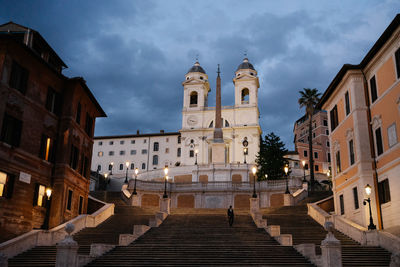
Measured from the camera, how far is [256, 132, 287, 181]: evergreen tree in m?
62.2

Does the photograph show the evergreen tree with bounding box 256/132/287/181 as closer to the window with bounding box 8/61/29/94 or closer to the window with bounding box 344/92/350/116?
the window with bounding box 344/92/350/116

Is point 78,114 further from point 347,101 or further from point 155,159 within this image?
point 155,159

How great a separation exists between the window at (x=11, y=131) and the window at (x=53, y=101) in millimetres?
4246

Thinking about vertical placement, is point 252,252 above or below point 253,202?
below

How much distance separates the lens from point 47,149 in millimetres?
30734

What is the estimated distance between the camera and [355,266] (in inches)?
809

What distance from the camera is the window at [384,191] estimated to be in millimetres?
27075

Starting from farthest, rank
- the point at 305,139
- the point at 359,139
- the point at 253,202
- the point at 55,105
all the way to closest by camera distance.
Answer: the point at 305,139
the point at 253,202
the point at 55,105
the point at 359,139

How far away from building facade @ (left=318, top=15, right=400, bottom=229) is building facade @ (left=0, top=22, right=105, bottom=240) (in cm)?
1999

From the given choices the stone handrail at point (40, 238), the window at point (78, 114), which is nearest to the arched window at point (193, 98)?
the window at point (78, 114)

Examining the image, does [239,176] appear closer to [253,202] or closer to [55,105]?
[253,202]

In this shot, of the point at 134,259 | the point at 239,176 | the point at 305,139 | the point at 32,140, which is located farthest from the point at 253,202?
the point at 305,139

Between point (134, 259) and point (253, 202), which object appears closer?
point (134, 259)

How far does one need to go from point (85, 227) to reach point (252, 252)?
13.7m
